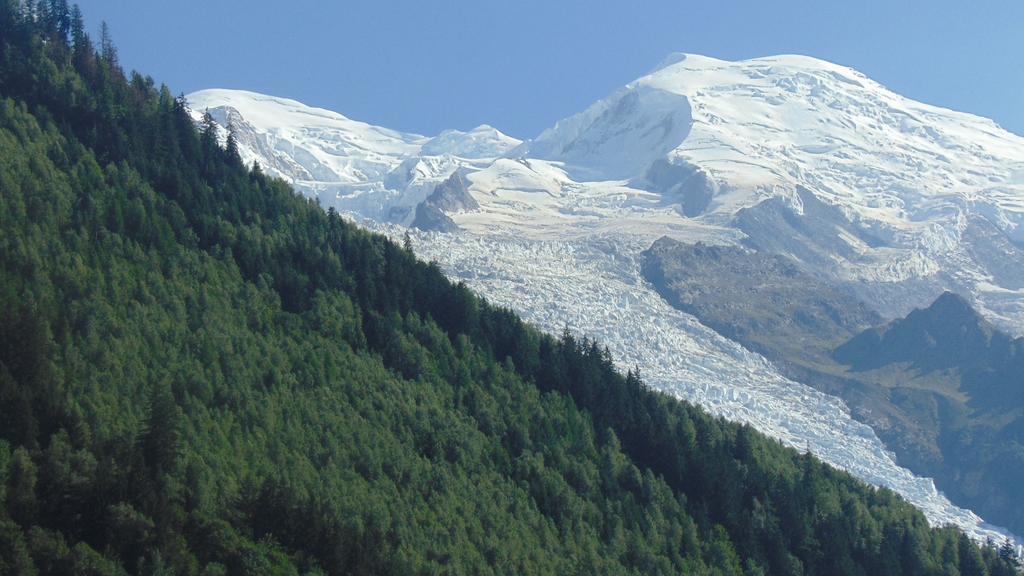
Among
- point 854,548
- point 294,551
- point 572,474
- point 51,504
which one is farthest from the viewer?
point 854,548

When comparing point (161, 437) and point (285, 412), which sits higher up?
point (285, 412)

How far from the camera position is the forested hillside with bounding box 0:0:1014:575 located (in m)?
98.6

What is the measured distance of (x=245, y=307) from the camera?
134750 mm

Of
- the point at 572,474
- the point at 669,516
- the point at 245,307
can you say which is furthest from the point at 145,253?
the point at 669,516

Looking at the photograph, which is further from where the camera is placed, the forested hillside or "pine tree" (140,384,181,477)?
"pine tree" (140,384,181,477)

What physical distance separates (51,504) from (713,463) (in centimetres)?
7192

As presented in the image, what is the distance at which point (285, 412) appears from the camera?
121750 millimetres

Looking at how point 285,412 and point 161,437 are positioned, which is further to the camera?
point 285,412

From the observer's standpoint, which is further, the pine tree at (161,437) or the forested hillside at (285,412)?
the pine tree at (161,437)

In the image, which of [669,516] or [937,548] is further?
[937,548]

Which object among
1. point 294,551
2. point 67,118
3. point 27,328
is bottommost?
point 294,551

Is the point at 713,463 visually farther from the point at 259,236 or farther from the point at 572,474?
the point at 259,236

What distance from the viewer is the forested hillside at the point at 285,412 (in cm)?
9856

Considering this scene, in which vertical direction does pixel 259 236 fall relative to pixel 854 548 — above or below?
above
